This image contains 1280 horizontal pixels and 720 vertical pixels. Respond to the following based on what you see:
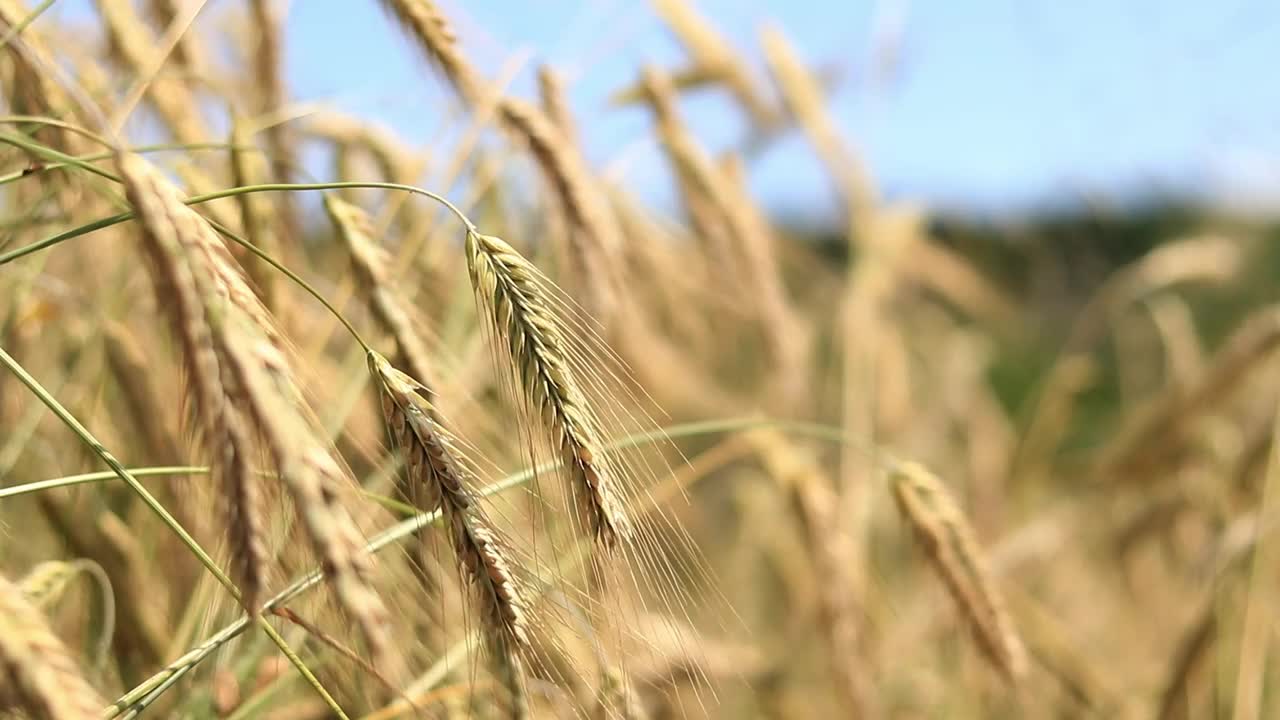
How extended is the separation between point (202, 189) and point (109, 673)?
0.44 metres

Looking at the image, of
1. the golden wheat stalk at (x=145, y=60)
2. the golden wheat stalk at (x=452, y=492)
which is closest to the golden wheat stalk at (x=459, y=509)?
the golden wheat stalk at (x=452, y=492)

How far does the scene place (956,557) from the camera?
99 cm

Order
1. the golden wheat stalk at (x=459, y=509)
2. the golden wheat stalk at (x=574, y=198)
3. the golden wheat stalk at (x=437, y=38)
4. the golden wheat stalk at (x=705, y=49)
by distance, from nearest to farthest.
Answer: the golden wheat stalk at (x=459, y=509) → the golden wheat stalk at (x=437, y=38) → the golden wheat stalk at (x=574, y=198) → the golden wheat stalk at (x=705, y=49)

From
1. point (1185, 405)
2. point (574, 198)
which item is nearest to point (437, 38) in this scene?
point (574, 198)

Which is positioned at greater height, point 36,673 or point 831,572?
point 36,673

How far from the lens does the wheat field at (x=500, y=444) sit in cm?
55

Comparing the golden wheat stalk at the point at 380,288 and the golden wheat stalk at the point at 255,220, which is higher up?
the golden wheat stalk at the point at 255,220

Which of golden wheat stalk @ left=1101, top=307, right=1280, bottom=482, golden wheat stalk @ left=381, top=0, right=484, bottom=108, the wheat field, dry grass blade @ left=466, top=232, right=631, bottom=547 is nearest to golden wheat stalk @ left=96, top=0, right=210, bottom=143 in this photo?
the wheat field

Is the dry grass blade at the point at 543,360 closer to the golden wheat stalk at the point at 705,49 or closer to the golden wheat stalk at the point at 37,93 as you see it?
the golden wheat stalk at the point at 37,93

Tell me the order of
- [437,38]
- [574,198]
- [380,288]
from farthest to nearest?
[574,198], [437,38], [380,288]

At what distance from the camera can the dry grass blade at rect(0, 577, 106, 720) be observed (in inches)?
14.8

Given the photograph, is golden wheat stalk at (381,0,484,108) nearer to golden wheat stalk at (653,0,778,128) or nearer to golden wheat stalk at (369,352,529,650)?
golden wheat stalk at (369,352,529,650)

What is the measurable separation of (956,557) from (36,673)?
78 cm

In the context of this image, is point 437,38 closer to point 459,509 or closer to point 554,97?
point 554,97
